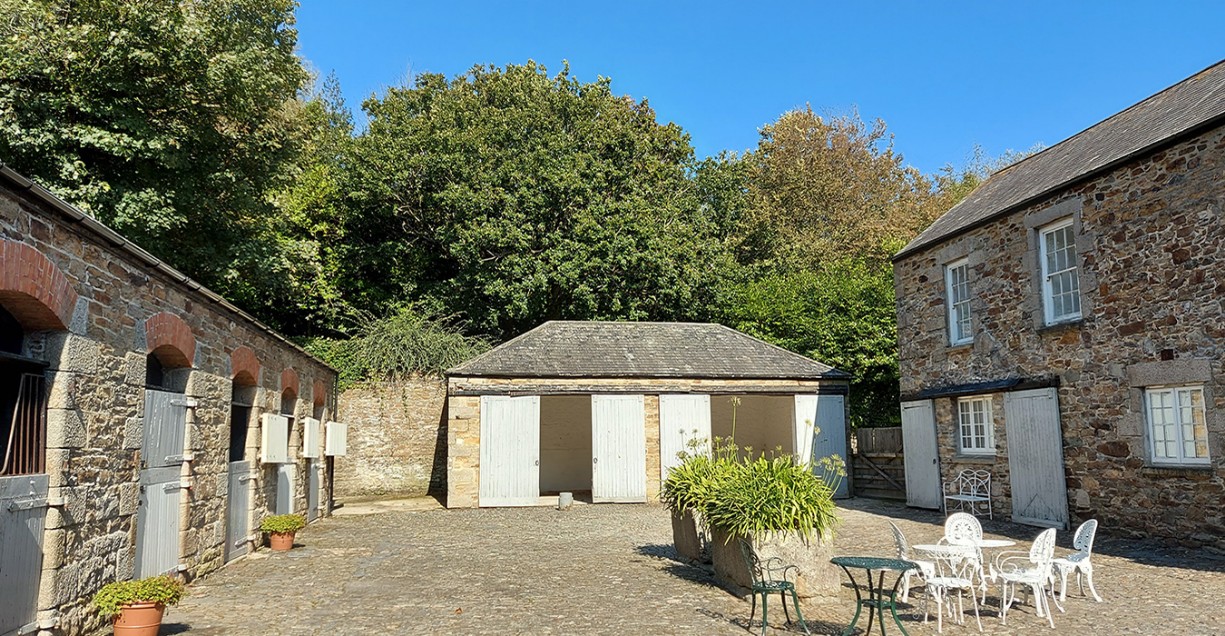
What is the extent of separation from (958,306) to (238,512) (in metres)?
11.9

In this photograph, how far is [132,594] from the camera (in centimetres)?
568

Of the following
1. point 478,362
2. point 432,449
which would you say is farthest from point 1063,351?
point 432,449

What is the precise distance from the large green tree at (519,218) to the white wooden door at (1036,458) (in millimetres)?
12314

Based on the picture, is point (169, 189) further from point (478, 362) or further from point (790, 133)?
point (790, 133)

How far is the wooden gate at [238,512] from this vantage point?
9375 millimetres

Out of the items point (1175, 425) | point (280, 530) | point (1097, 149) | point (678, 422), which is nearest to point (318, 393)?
point (280, 530)

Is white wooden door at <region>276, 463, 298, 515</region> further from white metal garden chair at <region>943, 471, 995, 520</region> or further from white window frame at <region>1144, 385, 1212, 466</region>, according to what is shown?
white window frame at <region>1144, 385, 1212, 466</region>

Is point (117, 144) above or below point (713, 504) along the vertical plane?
above

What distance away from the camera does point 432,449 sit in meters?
19.4

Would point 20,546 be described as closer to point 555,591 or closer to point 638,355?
point 555,591

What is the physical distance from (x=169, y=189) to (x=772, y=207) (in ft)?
64.9

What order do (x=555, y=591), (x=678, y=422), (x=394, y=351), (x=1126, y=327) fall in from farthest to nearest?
(x=394, y=351)
(x=678, y=422)
(x=1126, y=327)
(x=555, y=591)

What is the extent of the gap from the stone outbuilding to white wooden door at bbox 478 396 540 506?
0.07ft

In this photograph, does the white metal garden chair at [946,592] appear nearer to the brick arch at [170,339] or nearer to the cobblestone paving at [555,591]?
the cobblestone paving at [555,591]
